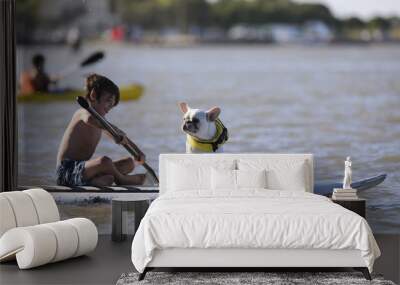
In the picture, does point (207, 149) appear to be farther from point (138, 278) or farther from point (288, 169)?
point (138, 278)

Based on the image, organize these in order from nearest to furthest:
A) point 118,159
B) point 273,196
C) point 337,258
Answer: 1. point 337,258
2. point 273,196
3. point 118,159

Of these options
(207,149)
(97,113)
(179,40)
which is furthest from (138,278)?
(179,40)

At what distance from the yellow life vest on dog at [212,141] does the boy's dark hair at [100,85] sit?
3.53 ft

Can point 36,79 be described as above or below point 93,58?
below

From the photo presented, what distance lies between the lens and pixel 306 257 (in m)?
5.47

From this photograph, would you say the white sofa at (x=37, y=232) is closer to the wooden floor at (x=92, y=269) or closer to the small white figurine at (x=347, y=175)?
the wooden floor at (x=92, y=269)

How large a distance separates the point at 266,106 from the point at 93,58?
73.3 inches

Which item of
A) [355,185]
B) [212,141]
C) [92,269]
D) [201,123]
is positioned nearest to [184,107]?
[201,123]

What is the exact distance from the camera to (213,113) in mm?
7418

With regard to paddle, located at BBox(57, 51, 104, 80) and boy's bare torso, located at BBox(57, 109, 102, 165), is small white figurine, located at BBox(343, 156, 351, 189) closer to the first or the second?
boy's bare torso, located at BBox(57, 109, 102, 165)

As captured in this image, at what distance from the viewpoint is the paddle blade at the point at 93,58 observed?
26.7 ft

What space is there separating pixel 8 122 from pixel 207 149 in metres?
→ 2.04

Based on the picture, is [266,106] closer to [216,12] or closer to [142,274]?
[216,12]

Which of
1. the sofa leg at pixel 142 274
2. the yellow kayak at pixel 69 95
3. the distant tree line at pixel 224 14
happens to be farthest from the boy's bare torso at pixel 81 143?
the sofa leg at pixel 142 274
